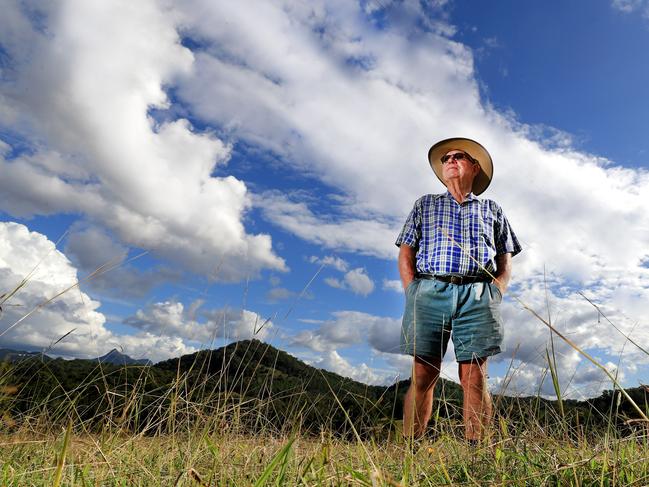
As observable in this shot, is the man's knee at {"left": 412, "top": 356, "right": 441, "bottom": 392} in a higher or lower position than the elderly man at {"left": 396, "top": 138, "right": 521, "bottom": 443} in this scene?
lower

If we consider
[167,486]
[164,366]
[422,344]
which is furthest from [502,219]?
[164,366]

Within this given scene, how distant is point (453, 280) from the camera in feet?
14.1

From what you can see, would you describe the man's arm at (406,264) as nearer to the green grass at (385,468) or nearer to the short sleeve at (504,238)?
the short sleeve at (504,238)

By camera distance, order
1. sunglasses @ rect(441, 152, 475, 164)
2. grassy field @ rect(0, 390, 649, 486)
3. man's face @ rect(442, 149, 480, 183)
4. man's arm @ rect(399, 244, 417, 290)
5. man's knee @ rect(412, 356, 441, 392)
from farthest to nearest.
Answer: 1. sunglasses @ rect(441, 152, 475, 164)
2. man's face @ rect(442, 149, 480, 183)
3. man's arm @ rect(399, 244, 417, 290)
4. man's knee @ rect(412, 356, 441, 392)
5. grassy field @ rect(0, 390, 649, 486)

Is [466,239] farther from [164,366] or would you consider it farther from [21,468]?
[164,366]

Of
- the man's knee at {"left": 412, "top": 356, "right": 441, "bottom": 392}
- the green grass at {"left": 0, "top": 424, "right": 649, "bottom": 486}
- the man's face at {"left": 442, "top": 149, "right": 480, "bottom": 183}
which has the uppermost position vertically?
the man's face at {"left": 442, "top": 149, "right": 480, "bottom": 183}

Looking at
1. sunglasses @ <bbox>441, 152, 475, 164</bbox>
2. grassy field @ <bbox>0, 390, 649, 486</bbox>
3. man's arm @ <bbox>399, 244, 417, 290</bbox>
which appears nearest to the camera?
grassy field @ <bbox>0, 390, 649, 486</bbox>

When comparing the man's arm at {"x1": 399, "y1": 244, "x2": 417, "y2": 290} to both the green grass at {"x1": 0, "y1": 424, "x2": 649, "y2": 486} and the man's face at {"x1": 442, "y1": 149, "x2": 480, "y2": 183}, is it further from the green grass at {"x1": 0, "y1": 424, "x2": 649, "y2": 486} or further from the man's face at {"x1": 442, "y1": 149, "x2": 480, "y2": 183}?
the green grass at {"x1": 0, "y1": 424, "x2": 649, "y2": 486}

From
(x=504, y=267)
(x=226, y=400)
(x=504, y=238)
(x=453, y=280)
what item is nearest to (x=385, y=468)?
(x=226, y=400)

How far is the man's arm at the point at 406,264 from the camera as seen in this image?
4.52m

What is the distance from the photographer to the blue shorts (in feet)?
13.7

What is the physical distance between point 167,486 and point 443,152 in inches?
166

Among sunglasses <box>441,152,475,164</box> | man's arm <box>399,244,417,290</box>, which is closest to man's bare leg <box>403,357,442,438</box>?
man's arm <box>399,244,417,290</box>

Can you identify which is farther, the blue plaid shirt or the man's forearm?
the man's forearm
